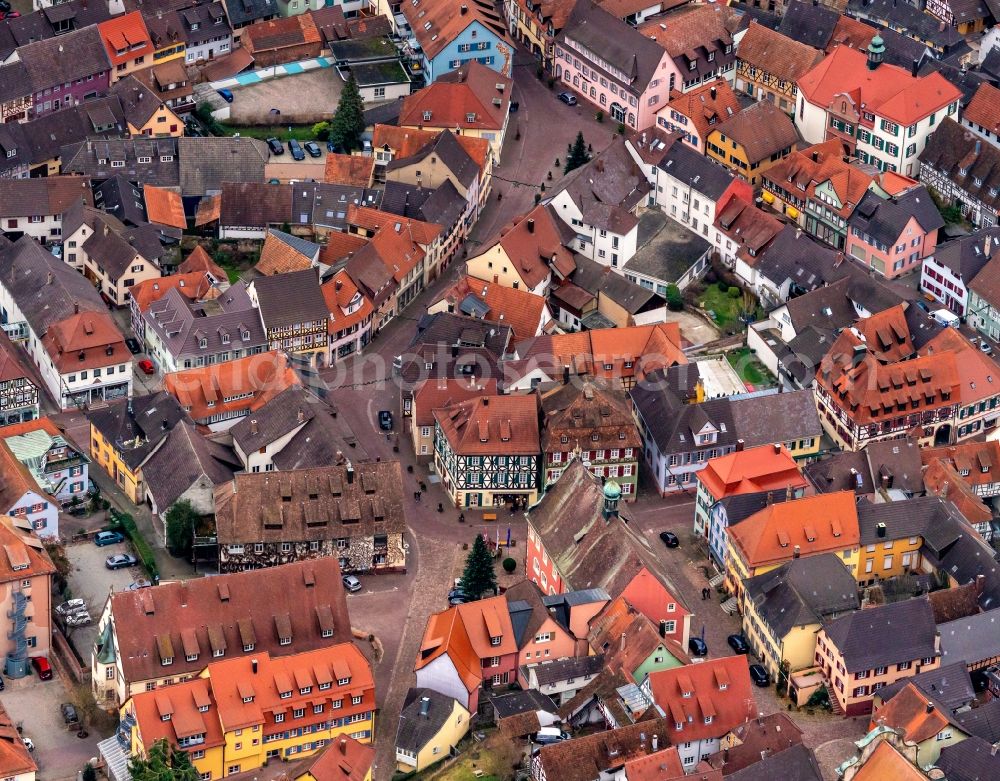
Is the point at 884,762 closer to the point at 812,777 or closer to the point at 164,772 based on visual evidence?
the point at 812,777

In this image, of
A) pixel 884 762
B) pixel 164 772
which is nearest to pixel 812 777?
pixel 884 762

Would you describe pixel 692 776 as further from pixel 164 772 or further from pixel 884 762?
pixel 164 772

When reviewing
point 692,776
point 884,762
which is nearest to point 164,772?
point 692,776

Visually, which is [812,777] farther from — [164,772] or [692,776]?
[164,772]
